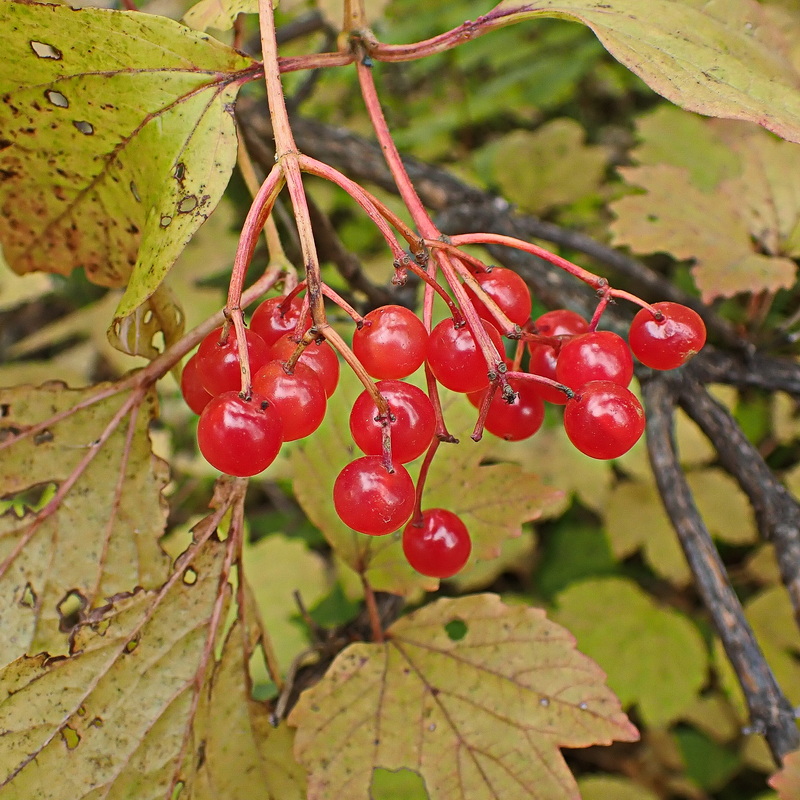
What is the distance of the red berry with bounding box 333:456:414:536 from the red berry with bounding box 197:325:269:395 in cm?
17

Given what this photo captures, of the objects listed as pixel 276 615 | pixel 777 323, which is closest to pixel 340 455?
pixel 276 615

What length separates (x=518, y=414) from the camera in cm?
84

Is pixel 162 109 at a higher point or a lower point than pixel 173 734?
higher

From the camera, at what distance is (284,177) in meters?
0.73

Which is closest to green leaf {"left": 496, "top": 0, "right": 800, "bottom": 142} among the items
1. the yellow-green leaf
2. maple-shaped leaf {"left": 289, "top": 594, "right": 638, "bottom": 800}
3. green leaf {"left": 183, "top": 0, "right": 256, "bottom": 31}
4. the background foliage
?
the background foliage

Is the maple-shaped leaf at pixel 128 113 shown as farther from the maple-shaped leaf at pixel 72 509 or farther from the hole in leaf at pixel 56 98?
the maple-shaped leaf at pixel 72 509

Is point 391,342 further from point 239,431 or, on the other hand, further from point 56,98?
point 56,98

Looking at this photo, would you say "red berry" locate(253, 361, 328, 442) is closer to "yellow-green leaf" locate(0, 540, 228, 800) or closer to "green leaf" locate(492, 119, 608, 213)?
"yellow-green leaf" locate(0, 540, 228, 800)

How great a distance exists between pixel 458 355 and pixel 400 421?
0.09m

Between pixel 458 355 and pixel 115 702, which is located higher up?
pixel 458 355

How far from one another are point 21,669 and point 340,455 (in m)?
0.58

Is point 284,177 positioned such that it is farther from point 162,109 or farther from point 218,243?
point 218,243

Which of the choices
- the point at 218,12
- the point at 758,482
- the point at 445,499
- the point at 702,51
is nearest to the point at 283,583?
the point at 445,499

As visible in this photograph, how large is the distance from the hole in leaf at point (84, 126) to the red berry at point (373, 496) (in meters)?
0.57
